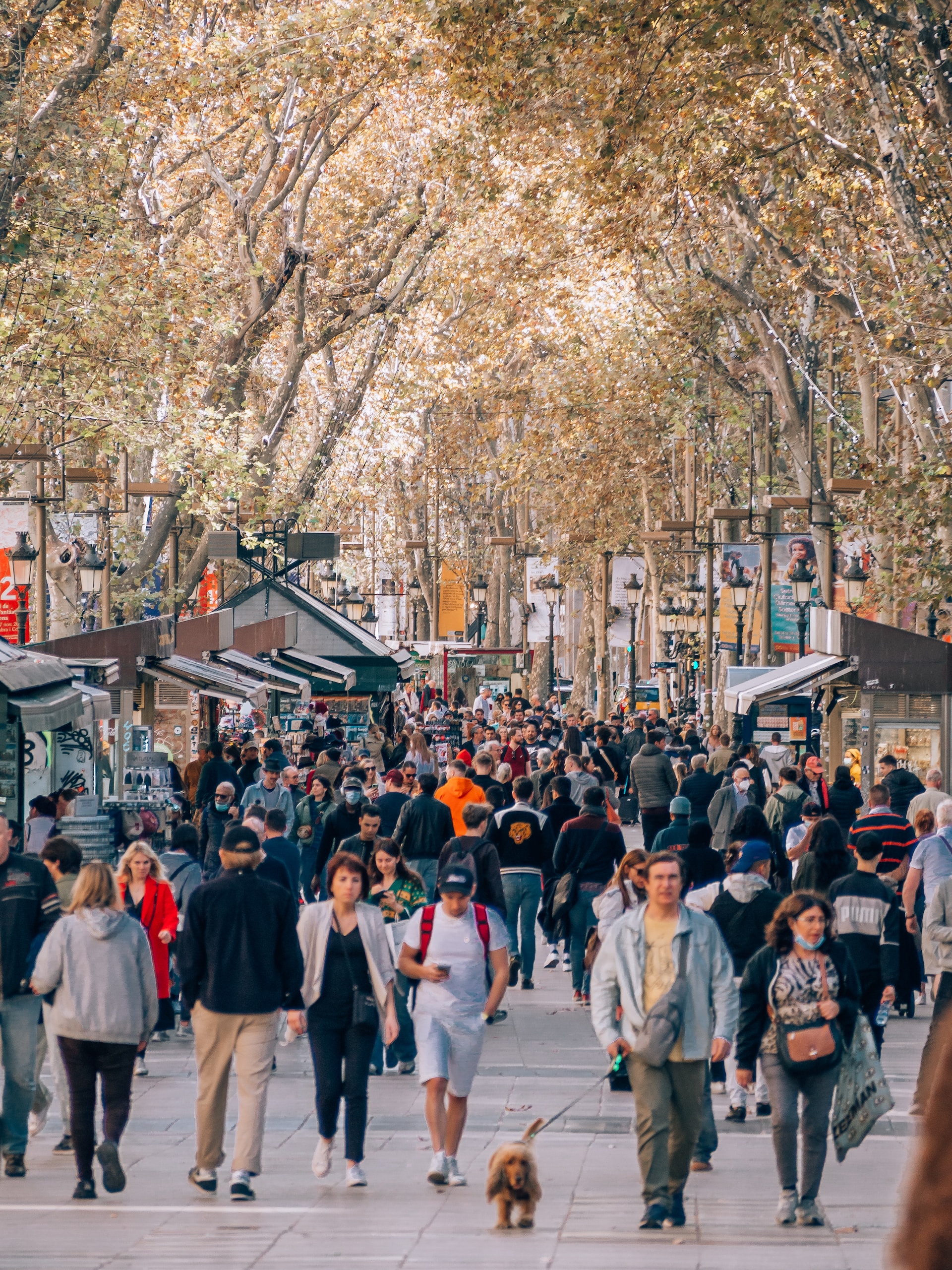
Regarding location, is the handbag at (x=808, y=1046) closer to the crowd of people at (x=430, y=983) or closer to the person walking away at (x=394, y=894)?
the crowd of people at (x=430, y=983)

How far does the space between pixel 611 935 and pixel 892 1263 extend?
5.96 metres

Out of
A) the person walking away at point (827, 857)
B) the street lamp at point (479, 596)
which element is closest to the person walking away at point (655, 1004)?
the person walking away at point (827, 857)

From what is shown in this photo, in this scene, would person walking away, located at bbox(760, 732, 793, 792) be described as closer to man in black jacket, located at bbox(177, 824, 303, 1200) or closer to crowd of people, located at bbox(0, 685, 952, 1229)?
crowd of people, located at bbox(0, 685, 952, 1229)

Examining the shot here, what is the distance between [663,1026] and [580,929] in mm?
6395

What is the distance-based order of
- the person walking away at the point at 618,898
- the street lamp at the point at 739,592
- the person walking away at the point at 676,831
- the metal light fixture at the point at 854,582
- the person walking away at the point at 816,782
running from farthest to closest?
the street lamp at the point at 739,592 → the metal light fixture at the point at 854,582 → the person walking away at the point at 816,782 → the person walking away at the point at 676,831 → the person walking away at the point at 618,898

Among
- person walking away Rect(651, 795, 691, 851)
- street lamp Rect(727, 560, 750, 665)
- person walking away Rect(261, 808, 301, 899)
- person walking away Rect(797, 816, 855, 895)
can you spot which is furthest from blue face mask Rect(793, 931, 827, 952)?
street lamp Rect(727, 560, 750, 665)

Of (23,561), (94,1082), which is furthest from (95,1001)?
(23,561)

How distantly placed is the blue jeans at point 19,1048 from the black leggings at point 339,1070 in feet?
4.52

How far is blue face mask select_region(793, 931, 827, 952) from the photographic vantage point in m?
7.39

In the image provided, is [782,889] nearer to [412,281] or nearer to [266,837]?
[266,837]

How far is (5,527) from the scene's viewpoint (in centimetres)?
3062

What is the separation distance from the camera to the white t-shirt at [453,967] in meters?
8.15

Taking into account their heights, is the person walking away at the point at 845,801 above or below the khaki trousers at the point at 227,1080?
above

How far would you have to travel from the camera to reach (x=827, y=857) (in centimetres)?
1062
